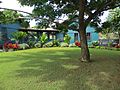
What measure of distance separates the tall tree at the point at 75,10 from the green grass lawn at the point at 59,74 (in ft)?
4.27

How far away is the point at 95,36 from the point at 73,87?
86.4 ft

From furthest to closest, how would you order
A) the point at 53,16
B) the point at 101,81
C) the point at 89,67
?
the point at 53,16
the point at 89,67
the point at 101,81

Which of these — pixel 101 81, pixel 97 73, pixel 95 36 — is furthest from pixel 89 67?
pixel 95 36

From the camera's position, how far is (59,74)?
1182 cm

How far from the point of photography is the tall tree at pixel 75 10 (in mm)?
13477

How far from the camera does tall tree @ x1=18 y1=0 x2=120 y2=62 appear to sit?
13.5 m

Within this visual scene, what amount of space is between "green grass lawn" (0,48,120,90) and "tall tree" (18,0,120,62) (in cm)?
130

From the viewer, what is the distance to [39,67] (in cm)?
1295

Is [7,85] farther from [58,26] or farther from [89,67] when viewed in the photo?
[58,26]

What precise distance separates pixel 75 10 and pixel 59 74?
5.18 meters

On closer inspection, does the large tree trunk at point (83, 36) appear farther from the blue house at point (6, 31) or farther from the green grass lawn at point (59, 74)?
the blue house at point (6, 31)

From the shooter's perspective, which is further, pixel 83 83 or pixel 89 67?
pixel 89 67

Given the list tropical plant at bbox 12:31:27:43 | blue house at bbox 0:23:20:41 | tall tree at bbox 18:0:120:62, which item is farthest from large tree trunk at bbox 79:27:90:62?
blue house at bbox 0:23:20:41

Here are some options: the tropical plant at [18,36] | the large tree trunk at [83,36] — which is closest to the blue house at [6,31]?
the tropical plant at [18,36]
